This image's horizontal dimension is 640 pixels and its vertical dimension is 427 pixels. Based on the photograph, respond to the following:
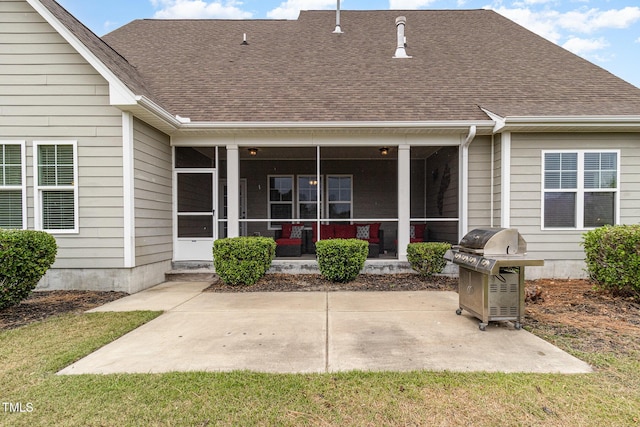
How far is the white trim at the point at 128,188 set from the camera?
225 inches

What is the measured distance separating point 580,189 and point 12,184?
10.7 m

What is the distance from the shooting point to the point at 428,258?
6508 millimetres

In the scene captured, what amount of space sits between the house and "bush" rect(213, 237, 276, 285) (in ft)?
3.50

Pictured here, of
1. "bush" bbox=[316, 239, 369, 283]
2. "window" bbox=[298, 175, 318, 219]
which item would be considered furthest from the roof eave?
"window" bbox=[298, 175, 318, 219]

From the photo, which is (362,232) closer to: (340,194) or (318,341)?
(340,194)

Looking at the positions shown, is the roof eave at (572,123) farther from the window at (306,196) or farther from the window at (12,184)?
Result: the window at (12,184)

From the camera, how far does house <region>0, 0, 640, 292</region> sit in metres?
5.71

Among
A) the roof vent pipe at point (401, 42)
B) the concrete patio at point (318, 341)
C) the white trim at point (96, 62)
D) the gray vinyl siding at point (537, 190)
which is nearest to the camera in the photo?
the concrete patio at point (318, 341)

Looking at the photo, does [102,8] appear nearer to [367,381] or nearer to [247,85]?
[247,85]

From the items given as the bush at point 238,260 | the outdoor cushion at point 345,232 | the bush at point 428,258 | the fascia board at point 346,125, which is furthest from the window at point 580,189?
the bush at point 238,260

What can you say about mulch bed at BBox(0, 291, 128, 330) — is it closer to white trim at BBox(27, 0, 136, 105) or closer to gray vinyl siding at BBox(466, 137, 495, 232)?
white trim at BBox(27, 0, 136, 105)

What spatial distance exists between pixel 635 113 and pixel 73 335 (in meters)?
9.86

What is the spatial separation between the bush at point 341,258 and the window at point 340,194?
499 centimetres

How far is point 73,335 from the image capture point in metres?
3.68
